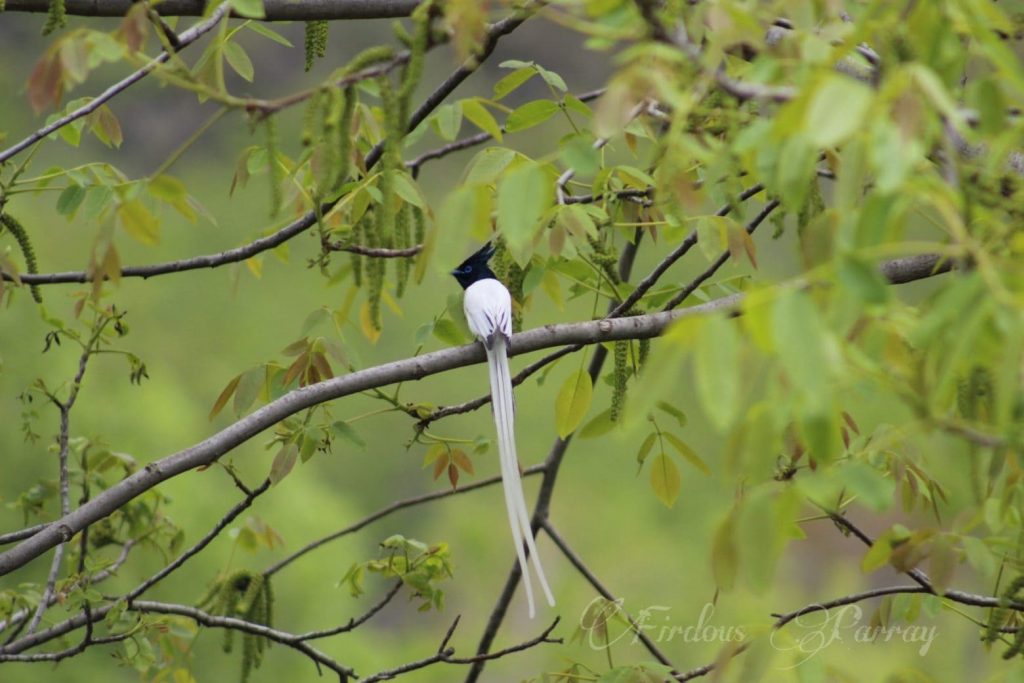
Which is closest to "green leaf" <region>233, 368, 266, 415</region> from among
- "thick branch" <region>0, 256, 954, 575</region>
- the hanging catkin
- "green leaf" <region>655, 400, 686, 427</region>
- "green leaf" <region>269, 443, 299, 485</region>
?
"green leaf" <region>269, 443, 299, 485</region>

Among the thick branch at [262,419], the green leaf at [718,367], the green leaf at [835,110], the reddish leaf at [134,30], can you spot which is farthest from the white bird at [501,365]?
the green leaf at [835,110]

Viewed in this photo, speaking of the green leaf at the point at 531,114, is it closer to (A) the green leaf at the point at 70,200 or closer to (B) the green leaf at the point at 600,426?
(B) the green leaf at the point at 600,426

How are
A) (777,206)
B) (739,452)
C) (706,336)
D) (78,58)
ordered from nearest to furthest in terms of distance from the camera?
(706,336) < (739,452) < (78,58) < (777,206)

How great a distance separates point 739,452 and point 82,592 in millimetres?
1926

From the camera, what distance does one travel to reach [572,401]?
8.58ft

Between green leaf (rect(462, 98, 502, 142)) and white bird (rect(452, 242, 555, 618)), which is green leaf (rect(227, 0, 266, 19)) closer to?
green leaf (rect(462, 98, 502, 142))

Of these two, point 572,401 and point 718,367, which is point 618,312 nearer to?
point 572,401

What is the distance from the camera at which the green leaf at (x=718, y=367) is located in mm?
1072

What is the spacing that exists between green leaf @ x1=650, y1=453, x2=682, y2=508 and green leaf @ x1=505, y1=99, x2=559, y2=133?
92 centimetres

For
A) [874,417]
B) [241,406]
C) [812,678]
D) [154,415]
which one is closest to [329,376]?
[241,406]

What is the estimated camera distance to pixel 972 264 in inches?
52.7

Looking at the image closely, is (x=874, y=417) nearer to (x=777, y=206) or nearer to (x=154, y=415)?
(x=154, y=415)

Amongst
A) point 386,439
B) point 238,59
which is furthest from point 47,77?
point 386,439

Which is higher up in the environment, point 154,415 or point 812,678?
point 812,678
